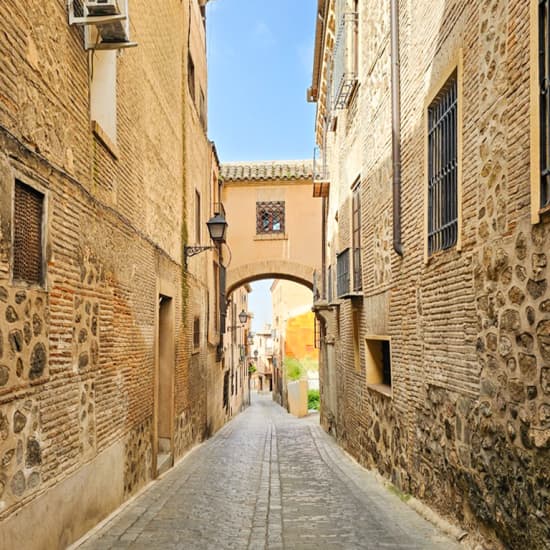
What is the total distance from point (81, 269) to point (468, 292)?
3.41 m

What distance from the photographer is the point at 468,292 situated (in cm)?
510

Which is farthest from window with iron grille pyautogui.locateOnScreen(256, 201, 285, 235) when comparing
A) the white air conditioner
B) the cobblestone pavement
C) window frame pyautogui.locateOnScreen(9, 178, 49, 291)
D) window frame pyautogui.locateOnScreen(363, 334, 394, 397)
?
window frame pyautogui.locateOnScreen(9, 178, 49, 291)

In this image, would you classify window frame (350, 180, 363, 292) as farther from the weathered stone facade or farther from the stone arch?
the stone arch

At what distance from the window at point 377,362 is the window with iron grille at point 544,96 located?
614cm

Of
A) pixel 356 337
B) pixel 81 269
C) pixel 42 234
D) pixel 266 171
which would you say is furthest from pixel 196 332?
pixel 42 234

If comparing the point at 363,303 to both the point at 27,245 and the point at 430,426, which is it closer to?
the point at 430,426

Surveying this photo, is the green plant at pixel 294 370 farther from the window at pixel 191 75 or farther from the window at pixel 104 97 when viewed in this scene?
the window at pixel 104 97

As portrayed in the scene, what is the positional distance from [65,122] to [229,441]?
1108 centimetres

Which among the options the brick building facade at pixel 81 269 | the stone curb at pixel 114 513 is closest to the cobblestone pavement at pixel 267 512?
the stone curb at pixel 114 513

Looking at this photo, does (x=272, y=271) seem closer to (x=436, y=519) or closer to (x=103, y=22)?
(x=436, y=519)

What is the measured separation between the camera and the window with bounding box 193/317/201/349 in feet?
44.3

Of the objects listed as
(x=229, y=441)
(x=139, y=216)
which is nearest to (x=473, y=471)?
(x=139, y=216)

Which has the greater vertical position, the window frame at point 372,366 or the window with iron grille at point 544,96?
the window with iron grille at point 544,96

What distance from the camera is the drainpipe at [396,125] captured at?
295 inches
